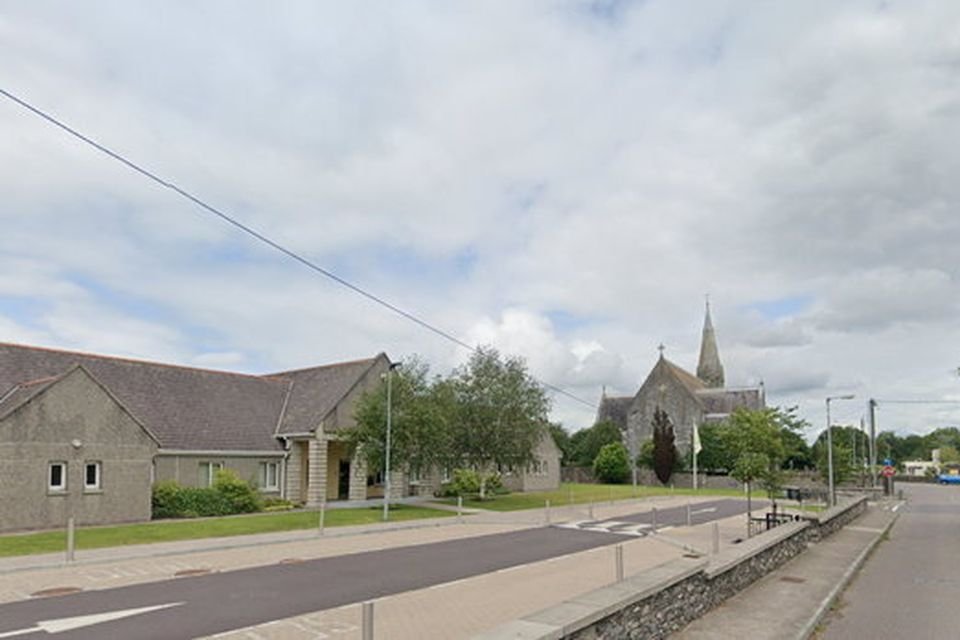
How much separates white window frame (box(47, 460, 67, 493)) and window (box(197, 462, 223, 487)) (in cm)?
746

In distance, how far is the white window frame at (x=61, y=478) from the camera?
24578 mm

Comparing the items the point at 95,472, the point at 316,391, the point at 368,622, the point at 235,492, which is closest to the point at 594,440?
the point at 316,391

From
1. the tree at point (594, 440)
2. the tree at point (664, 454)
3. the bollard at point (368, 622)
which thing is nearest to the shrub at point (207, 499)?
the bollard at point (368, 622)

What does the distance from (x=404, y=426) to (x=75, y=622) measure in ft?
69.2

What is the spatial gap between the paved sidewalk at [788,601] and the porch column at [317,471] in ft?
72.4

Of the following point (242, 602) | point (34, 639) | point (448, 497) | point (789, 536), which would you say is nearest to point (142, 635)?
point (34, 639)

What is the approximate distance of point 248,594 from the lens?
13.8 meters

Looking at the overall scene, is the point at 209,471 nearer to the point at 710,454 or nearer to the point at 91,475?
the point at 91,475

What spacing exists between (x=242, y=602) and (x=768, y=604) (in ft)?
29.3

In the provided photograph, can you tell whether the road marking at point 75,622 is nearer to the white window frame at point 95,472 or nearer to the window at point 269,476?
the white window frame at point 95,472

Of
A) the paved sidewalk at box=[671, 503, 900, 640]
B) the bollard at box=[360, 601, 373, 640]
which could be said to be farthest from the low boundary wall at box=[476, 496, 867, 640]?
the bollard at box=[360, 601, 373, 640]

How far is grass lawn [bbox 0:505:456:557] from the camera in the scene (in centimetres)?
2033

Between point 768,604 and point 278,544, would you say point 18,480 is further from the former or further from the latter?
point 768,604

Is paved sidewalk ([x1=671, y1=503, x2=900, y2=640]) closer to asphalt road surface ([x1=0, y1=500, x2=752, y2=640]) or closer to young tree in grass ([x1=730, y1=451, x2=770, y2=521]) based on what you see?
young tree in grass ([x1=730, y1=451, x2=770, y2=521])
